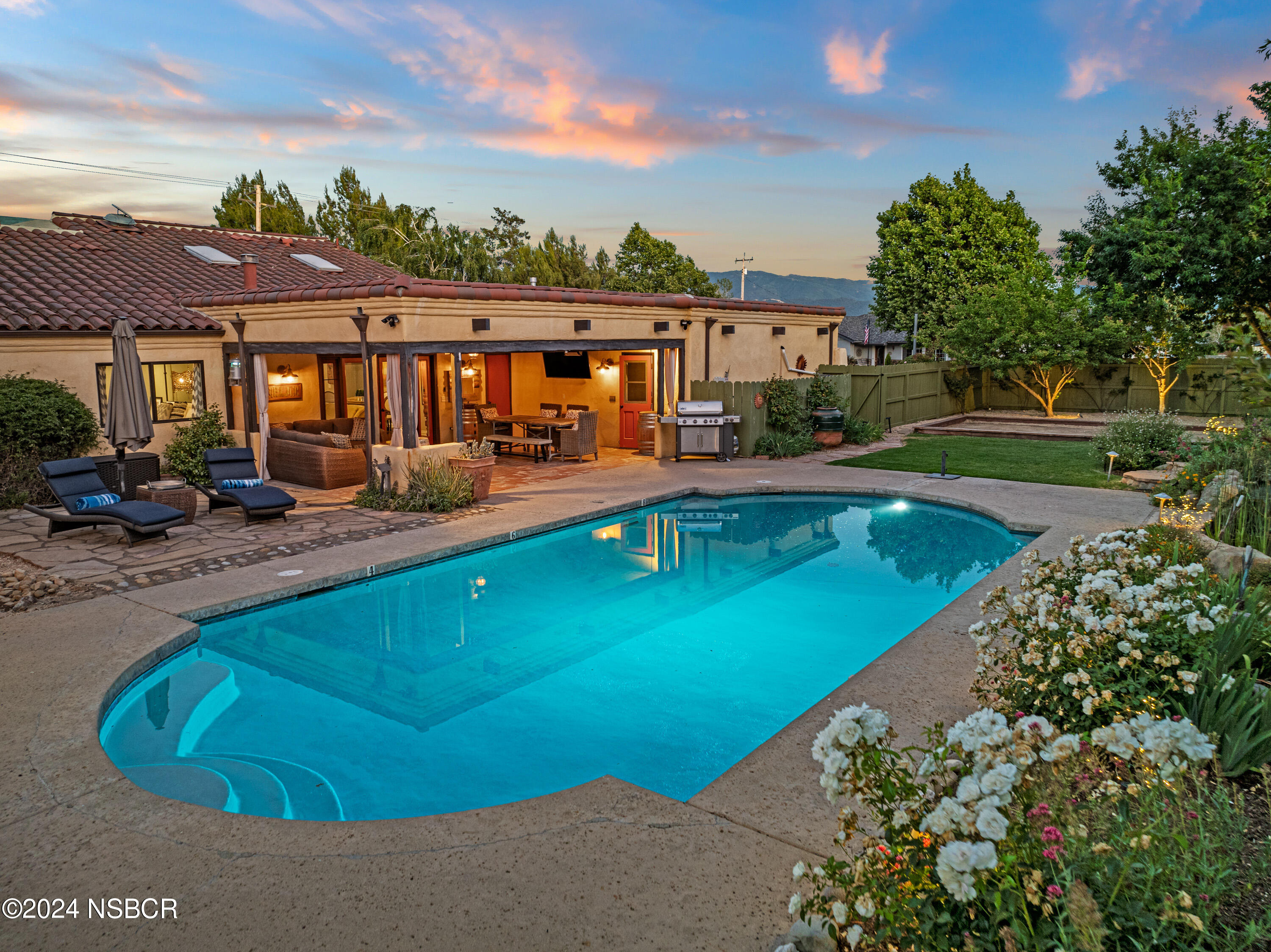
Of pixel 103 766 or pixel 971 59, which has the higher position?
pixel 971 59

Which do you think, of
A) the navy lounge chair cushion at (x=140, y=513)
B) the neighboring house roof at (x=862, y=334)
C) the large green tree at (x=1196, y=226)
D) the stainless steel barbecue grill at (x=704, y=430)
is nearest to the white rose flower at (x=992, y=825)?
the large green tree at (x=1196, y=226)

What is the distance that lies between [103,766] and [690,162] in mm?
23958

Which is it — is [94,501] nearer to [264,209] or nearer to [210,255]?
[210,255]

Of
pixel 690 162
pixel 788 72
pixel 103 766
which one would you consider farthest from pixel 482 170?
pixel 103 766

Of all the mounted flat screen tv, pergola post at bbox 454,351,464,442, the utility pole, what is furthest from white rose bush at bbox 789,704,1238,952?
the utility pole

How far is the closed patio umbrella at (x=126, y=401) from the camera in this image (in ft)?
36.8

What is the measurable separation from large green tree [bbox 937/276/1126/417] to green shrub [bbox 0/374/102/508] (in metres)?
24.2

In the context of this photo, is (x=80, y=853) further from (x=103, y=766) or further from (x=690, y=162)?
(x=690, y=162)

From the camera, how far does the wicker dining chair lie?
1772 centimetres

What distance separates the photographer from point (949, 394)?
2686 cm

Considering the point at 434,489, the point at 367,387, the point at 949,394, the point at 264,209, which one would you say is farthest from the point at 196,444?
the point at 264,209

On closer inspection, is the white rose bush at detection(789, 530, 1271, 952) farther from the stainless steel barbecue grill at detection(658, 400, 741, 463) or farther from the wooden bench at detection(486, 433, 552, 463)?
the wooden bench at detection(486, 433, 552, 463)

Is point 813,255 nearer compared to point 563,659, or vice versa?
point 563,659

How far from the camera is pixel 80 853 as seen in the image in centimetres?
391
